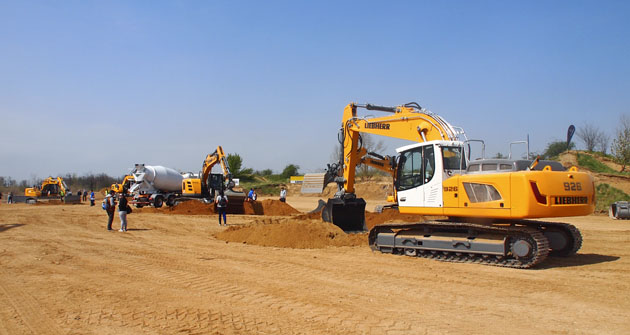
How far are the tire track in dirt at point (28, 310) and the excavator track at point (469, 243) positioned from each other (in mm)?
7269

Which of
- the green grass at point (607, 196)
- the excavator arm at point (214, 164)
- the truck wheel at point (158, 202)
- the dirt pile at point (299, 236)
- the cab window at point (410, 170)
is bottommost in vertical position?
the dirt pile at point (299, 236)

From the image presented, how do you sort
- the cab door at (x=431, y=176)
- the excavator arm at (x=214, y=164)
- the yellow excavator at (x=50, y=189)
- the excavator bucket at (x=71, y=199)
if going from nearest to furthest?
the cab door at (x=431, y=176) → the excavator arm at (x=214, y=164) → the excavator bucket at (x=71, y=199) → the yellow excavator at (x=50, y=189)

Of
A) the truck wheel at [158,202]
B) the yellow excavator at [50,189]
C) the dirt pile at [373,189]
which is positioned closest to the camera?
the truck wheel at [158,202]

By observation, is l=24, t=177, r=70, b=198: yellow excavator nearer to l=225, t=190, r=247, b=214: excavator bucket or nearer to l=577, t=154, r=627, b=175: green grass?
l=225, t=190, r=247, b=214: excavator bucket

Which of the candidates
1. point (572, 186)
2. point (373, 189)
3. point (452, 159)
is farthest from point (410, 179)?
point (373, 189)

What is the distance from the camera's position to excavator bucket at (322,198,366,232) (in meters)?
13.8

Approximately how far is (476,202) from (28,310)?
26.3 ft

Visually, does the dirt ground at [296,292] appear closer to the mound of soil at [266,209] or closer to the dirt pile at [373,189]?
the mound of soil at [266,209]

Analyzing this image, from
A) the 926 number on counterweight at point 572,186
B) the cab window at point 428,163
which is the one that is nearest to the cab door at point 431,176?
the cab window at point 428,163

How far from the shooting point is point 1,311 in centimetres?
604

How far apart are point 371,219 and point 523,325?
11.0 meters

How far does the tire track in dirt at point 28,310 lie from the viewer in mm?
5355

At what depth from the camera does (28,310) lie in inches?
239

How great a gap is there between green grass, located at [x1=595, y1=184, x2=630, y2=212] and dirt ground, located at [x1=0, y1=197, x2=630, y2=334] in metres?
15.9
